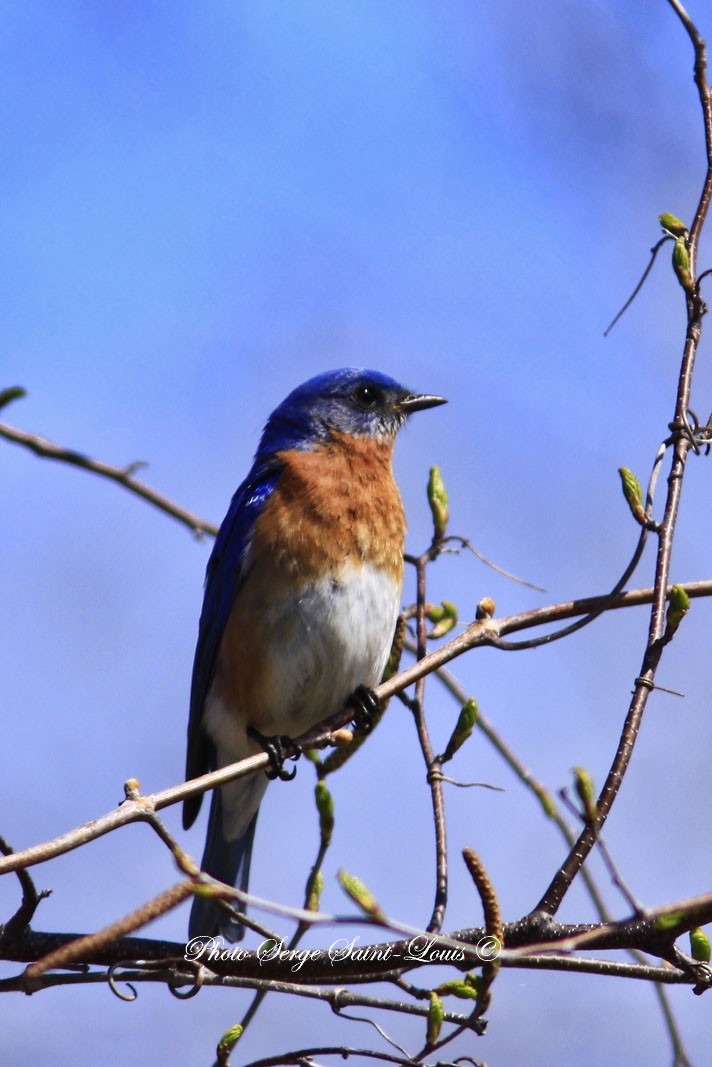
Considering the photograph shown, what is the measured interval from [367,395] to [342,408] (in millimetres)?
155

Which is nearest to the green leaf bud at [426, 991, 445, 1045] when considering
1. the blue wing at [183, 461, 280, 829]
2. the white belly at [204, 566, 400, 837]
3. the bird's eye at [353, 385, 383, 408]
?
the white belly at [204, 566, 400, 837]

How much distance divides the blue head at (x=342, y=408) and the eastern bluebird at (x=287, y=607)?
0.07 feet

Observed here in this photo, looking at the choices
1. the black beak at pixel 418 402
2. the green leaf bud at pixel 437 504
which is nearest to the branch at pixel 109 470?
the green leaf bud at pixel 437 504

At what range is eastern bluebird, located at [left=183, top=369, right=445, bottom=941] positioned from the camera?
4.48 metres

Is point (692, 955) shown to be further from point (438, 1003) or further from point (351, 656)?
point (351, 656)

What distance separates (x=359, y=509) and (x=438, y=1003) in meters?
2.37

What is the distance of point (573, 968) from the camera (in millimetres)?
2318

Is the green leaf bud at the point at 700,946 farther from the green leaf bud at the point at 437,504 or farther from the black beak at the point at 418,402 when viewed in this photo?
the black beak at the point at 418,402

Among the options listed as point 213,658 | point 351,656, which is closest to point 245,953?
point 351,656

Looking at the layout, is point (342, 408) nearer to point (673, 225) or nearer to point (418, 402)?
point (418, 402)

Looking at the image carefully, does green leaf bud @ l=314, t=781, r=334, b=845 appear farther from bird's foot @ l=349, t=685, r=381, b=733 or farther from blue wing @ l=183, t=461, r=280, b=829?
blue wing @ l=183, t=461, r=280, b=829

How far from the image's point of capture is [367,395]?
18.0 ft

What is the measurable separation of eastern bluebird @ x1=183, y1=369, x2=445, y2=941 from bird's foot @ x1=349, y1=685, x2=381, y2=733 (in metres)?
0.04

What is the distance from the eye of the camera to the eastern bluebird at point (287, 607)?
4480mm
